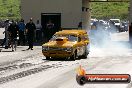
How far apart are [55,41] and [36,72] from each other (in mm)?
Result: 6363

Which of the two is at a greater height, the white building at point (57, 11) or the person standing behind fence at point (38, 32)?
the white building at point (57, 11)

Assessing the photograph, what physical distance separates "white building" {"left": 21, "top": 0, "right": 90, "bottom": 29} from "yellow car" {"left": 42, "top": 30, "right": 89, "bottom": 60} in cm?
1721

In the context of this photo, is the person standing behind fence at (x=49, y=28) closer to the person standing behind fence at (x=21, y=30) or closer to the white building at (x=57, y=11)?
the white building at (x=57, y=11)

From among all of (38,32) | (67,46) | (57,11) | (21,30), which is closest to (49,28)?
(38,32)

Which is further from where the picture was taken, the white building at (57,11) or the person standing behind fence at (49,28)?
the white building at (57,11)

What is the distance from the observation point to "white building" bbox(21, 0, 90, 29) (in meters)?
41.1

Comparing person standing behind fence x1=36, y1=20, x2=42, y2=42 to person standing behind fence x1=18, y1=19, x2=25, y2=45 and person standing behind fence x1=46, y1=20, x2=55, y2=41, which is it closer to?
person standing behind fence x1=46, y1=20, x2=55, y2=41

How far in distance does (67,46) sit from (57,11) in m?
19.5

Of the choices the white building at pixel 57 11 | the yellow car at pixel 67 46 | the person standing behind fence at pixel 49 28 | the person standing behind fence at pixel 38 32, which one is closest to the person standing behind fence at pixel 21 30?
the person standing behind fence at pixel 49 28

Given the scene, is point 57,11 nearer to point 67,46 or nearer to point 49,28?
point 49,28

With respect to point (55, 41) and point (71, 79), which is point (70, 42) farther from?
point (71, 79)

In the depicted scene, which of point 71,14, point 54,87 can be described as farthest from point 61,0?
point 54,87

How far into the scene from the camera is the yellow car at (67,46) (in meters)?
21.8

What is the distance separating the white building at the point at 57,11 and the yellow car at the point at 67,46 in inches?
678
